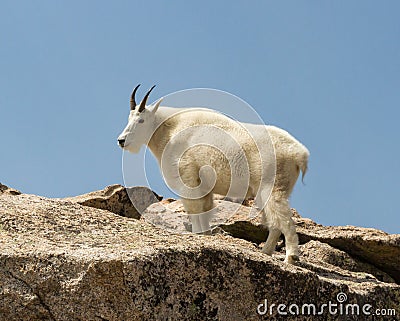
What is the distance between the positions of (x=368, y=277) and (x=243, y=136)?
261 centimetres

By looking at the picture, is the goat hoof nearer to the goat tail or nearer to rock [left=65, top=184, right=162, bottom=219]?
the goat tail

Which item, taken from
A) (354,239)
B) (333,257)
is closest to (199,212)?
(333,257)

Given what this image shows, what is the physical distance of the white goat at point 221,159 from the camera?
31.8 feet

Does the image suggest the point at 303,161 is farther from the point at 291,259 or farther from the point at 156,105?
the point at 156,105

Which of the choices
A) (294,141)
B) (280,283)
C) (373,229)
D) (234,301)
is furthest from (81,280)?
(373,229)

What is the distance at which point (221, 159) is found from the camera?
32.6 ft

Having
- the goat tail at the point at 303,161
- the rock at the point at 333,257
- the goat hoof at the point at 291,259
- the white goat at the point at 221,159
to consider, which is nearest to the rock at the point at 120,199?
the white goat at the point at 221,159

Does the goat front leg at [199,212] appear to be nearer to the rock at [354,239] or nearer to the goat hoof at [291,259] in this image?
the rock at [354,239]

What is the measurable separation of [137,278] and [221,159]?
4.79 metres

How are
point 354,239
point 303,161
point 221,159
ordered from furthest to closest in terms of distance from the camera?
1. point 354,239
2. point 221,159
3. point 303,161

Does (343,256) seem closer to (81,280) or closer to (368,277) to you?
(368,277)

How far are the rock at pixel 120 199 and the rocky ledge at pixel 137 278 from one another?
193 inches

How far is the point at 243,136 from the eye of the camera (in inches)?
392

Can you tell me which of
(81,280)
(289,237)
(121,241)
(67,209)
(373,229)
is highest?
(373,229)
